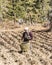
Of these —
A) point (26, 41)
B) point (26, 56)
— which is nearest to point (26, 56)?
point (26, 56)

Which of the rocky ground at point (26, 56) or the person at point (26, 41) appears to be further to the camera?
the person at point (26, 41)

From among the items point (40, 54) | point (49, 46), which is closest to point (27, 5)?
point (49, 46)

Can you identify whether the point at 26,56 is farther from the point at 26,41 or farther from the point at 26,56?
the point at 26,41

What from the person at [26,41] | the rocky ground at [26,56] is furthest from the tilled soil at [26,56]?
the person at [26,41]

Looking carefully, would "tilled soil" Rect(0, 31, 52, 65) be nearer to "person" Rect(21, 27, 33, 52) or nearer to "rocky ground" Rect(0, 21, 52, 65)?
"rocky ground" Rect(0, 21, 52, 65)

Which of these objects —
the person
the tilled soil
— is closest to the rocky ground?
the tilled soil

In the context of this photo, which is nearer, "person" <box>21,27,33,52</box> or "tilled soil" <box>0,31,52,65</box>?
"tilled soil" <box>0,31,52,65</box>

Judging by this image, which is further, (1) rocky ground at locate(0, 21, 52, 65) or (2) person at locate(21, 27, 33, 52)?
(2) person at locate(21, 27, 33, 52)

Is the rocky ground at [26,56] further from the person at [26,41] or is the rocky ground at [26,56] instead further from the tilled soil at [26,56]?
the person at [26,41]

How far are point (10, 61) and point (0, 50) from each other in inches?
103

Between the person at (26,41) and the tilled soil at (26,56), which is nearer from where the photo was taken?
the tilled soil at (26,56)

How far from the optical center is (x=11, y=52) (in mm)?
12828

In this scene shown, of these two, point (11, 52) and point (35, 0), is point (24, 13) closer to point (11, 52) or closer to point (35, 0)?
point (35, 0)

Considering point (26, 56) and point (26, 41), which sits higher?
point (26, 41)
